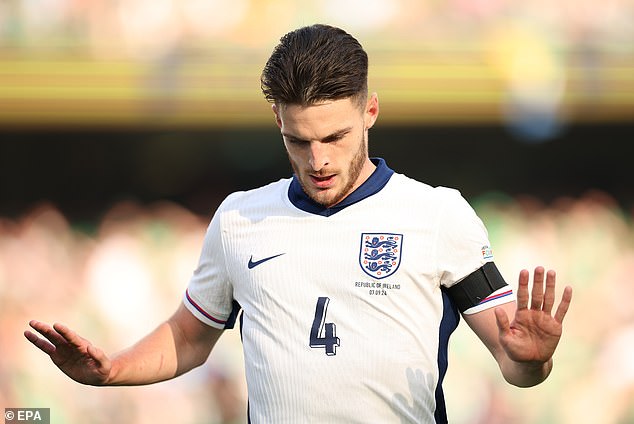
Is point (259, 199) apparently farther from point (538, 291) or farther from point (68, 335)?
point (538, 291)

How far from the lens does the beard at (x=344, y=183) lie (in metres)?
3.14

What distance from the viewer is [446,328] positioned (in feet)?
10.3

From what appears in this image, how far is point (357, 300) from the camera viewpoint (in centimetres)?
308

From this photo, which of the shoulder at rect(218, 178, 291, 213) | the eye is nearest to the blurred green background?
the shoulder at rect(218, 178, 291, 213)

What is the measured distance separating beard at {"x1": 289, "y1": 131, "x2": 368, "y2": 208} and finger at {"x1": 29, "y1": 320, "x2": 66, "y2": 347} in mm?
869

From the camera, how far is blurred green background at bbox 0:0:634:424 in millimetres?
8023

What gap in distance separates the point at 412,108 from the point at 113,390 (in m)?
3.30

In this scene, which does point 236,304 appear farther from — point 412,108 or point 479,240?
point 412,108

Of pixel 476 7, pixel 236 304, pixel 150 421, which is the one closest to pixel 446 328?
pixel 236 304

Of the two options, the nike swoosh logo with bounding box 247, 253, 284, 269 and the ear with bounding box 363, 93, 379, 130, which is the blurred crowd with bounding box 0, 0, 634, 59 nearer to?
the ear with bounding box 363, 93, 379, 130

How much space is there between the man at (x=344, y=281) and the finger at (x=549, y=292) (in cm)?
10

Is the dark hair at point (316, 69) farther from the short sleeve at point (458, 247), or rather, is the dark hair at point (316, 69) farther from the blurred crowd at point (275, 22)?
the blurred crowd at point (275, 22)

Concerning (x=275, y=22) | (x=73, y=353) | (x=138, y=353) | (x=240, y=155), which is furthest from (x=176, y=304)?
(x=73, y=353)

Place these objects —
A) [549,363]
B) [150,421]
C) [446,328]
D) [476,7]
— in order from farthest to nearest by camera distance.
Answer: [476,7], [150,421], [446,328], [549,363]
